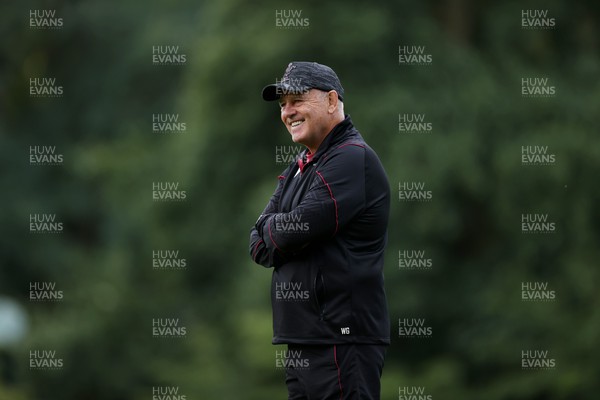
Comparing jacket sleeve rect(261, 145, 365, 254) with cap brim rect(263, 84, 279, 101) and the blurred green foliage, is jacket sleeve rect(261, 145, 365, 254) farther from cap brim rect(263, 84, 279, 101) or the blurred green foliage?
the blurred green foliage

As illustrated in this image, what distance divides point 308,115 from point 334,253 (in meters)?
0.62

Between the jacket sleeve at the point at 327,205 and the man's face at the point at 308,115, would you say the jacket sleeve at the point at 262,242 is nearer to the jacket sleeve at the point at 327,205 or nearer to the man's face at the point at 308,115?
the jacket sleeve at the point at 327,205

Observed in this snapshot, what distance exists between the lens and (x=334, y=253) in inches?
179

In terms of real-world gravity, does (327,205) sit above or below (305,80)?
below

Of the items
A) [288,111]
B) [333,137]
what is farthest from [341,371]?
[288,111]

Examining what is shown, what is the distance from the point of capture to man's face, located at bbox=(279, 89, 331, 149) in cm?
475

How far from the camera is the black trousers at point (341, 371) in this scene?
4480 millimetres

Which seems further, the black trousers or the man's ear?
the man's ear

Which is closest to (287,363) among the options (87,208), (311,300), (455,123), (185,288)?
(311,300)

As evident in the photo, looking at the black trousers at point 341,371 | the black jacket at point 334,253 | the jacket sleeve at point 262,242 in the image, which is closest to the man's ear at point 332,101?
the black jacket at point 334,253

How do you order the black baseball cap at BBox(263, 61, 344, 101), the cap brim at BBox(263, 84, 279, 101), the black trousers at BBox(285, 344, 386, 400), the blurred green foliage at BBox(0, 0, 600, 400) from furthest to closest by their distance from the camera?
the blurred green foliage at BBox(0, 0, 600, 400), the cap brim at BBox(263, 84, 279, 101), the black baseball cap at BBox(263, 61, 344, 101), the black trousers at BBox(285, 344, 386, 400)

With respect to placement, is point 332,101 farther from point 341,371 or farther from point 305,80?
point 341,371

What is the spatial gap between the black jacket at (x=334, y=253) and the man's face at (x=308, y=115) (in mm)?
95

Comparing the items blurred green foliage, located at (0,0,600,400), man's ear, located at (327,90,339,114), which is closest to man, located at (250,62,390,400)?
man's ear, located at (327,90,339,114)
